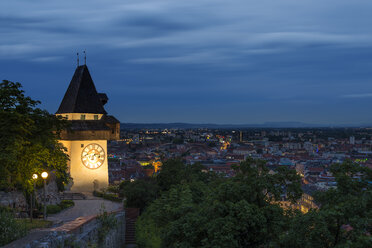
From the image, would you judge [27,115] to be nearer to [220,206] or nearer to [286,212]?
[220,206]

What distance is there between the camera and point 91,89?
27.8 meters

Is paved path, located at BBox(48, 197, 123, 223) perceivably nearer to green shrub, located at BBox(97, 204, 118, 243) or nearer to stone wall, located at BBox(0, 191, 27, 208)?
stone wall, located at BBox(0, 191, 27, 208)

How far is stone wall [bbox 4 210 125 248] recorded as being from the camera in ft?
32.7

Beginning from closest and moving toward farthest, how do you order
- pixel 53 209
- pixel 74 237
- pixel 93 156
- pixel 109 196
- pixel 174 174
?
pixel 74 237
pixel 53 209
pixel 109 196
pixel 174 174
pixel 93 156

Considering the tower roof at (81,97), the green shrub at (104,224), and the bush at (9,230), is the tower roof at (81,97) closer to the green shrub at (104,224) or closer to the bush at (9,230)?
the green shrub at (104,224)

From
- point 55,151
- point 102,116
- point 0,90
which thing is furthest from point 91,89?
point 0,90

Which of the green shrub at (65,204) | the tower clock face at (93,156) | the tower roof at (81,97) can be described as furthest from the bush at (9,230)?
the tower roof at (81,97)

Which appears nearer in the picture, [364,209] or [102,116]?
[364,209]

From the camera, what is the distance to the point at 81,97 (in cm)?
2725

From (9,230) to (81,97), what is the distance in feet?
56.6

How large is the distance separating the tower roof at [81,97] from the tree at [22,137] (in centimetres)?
1127

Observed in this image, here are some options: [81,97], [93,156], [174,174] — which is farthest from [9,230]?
[81,97]

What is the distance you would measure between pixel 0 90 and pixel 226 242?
794 cm

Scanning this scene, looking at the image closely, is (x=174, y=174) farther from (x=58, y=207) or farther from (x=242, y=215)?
(x=242, y=215)
